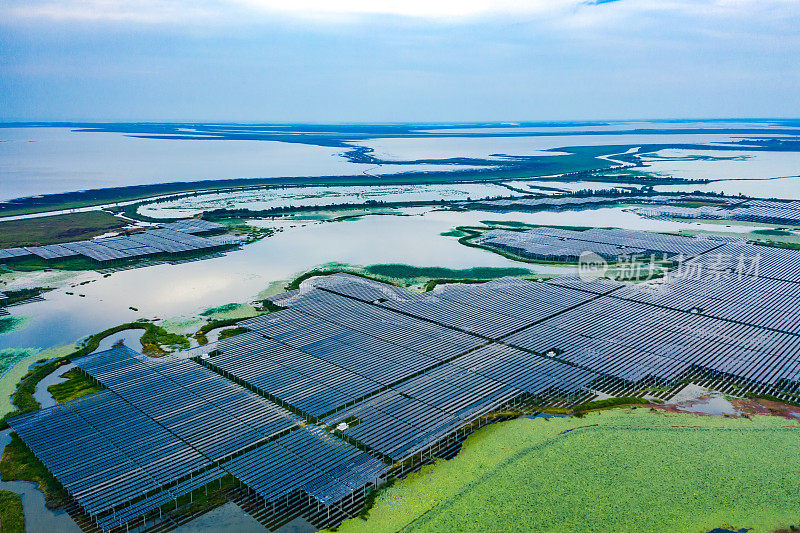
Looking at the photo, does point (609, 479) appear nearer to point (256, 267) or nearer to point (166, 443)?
point (166, 443)

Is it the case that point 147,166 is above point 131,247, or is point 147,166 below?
above

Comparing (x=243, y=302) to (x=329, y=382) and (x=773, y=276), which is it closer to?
(x=329, y=382)

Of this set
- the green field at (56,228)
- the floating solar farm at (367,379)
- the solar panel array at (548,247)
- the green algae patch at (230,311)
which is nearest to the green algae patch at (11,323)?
the floating solar farm at (367,379)

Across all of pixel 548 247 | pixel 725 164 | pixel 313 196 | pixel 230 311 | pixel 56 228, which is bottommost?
pixel 230 311

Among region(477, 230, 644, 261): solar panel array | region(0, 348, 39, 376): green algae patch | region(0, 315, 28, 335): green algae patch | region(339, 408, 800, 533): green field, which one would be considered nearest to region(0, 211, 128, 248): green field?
region(0, 315, 28, 335): green algae patch

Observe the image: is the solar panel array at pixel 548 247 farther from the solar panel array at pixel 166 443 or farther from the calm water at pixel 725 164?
the calm water at pixel 725 164

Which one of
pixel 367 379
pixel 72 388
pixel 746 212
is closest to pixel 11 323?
pixel 72 388

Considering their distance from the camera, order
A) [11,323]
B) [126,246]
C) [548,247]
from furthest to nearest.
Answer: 1. [126,246]
2. [548,247]
3. [11,323]
